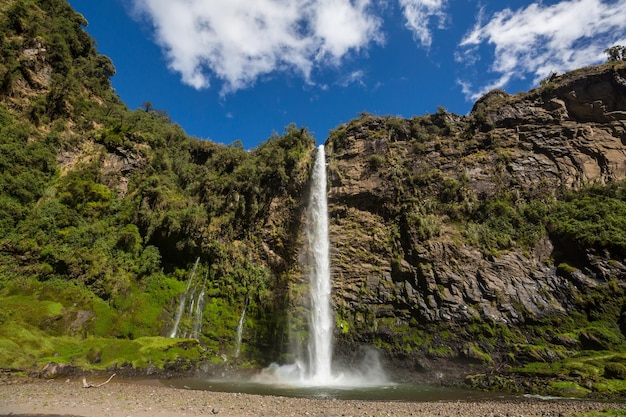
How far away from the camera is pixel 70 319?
21156mm

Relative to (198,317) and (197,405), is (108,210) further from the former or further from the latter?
(197,405)

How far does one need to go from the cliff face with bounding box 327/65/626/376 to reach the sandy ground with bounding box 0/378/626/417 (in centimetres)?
926

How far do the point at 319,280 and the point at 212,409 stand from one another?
1674 centimetres

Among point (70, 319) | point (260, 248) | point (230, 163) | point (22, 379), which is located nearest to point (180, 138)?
point (230, 163)

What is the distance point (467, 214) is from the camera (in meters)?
29.0

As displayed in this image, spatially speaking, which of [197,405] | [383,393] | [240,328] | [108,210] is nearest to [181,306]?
[240,328]

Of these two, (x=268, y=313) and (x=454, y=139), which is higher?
(x=454, y=139)

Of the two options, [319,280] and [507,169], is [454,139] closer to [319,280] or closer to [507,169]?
[507,169]

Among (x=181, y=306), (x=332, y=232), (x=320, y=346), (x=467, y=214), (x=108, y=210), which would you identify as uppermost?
(x=467, y=214)

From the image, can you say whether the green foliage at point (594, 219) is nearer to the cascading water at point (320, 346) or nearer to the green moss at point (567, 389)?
the green moss at point (567, 389)

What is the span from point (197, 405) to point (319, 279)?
1645 cm

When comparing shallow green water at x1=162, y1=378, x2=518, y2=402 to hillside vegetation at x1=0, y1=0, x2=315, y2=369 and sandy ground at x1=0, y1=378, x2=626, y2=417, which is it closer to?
sandy ground at x1=0, y1=378, x2=626, y2=417

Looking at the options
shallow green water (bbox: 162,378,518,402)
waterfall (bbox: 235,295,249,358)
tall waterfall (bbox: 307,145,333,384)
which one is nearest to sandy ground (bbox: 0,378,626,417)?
shallow green water (bbox: 162,378,518,402)

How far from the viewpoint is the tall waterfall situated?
23969 mm
